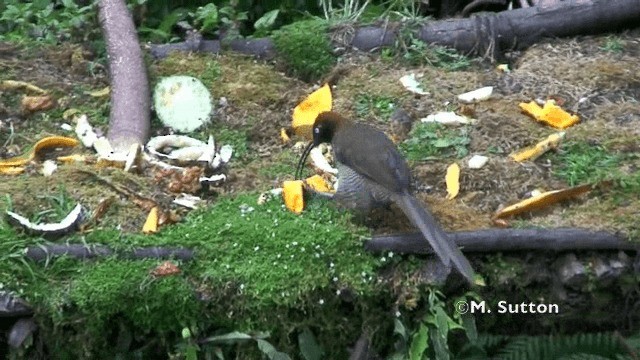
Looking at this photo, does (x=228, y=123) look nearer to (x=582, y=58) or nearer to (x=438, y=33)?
(x=438, y=33)

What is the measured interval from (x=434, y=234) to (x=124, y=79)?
2.26 metres

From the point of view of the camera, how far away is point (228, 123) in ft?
20.9

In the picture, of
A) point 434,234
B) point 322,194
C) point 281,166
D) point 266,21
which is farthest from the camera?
point 266,21

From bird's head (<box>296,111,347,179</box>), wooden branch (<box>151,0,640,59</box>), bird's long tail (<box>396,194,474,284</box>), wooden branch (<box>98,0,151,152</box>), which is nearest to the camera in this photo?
bird's long tail (<box>396,194,474,284</box>)

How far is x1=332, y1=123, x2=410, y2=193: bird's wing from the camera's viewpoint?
16.4 feet

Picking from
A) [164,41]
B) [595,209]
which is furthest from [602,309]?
[164,41]

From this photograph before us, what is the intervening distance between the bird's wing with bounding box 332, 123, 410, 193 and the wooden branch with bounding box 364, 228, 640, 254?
24 centimetres

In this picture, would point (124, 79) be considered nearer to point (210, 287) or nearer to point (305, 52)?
point (305, 52)

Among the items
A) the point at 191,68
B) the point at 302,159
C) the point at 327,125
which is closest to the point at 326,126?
the point at 327,125

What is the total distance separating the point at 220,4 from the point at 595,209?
11.5 ft

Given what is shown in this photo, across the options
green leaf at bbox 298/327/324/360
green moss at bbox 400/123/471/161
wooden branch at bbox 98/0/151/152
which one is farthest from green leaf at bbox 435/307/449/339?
wooden branch at bbox 98/0/151/152

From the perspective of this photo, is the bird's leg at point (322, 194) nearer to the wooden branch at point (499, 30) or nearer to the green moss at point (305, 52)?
the green moss at point (305, 52)

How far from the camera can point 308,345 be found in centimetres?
497

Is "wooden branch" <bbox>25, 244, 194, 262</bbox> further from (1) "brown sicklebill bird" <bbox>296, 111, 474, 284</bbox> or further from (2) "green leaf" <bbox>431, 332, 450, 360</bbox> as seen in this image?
(2) "green leaf" <bbox>431, 332, 450, 360</bbox>
